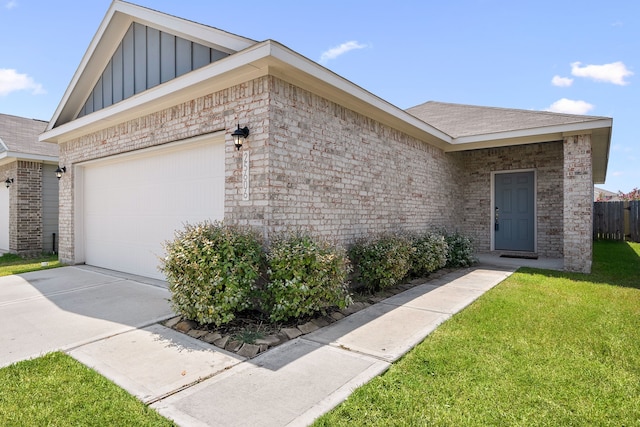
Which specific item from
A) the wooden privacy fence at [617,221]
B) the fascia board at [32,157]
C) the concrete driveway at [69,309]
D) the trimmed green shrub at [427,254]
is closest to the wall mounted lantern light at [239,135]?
the concrete driveway at [69,309]

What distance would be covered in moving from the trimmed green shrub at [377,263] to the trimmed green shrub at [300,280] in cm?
136

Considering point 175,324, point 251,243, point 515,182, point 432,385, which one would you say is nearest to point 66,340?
point 175,324

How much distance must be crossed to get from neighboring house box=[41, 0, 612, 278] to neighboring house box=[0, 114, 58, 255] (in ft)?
11.1

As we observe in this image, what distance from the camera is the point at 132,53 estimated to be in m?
6.87

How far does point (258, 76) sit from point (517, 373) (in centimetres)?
427

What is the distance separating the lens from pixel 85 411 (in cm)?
238

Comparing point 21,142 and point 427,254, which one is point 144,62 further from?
point 21,142

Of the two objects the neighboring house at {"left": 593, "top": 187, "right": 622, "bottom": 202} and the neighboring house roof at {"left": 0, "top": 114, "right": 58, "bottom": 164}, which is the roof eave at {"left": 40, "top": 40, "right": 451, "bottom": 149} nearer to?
the neighboring house roof at {"left": 0, "top": 114, "right": 58, "bottom": 164}

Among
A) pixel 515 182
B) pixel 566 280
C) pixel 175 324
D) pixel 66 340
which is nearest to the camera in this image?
pixel 66 340

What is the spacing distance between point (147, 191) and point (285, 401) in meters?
5.39

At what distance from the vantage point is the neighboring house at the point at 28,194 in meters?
10.7

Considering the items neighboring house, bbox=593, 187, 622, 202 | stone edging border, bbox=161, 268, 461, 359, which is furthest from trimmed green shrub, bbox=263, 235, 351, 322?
neighboring house, bbox=593, 187, 622, 202

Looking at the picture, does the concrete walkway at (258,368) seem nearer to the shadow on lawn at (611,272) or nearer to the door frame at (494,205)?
the shadow on lawn at (611,272)

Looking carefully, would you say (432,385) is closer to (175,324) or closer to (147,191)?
(175,324)
